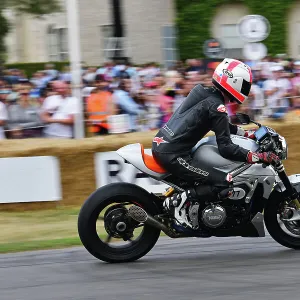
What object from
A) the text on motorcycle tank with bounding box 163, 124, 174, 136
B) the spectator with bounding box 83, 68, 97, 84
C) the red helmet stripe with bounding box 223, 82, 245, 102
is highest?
the red helmet stripe with bounding box 223, 82, 245, 102

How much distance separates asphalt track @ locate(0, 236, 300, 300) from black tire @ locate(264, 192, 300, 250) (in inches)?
3.3

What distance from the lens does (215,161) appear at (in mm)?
7211

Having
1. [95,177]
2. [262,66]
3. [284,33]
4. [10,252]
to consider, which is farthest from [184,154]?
[284,33]

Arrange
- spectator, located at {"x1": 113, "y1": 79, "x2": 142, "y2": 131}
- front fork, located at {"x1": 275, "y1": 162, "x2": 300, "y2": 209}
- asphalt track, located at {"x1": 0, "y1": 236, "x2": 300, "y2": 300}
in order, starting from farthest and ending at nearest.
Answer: spectator, located at {"x1": 113, "y1": 79, "x2": 142, "y2": 131}
front fork, located at {"x1": 275, "y1": 162, "x2": 300, "y2": 209}
asphalt track, located at {"x1": 0, "y1": 236, "x2": 300, "y2": 300}

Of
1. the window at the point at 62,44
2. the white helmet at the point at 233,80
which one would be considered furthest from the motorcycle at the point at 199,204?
the window at the point at 62,44

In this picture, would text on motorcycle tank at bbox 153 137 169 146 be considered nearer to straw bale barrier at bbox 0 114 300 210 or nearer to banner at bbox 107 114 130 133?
straw bale barrier at bbox 0 114 300 210

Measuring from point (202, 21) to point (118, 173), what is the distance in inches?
758

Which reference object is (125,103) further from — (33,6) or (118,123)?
(33,6)

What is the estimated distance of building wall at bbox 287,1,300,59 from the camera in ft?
96.2

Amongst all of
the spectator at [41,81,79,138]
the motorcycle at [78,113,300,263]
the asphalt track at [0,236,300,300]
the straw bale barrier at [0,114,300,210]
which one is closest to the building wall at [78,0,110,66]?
the spectator at [41,81,79,138]

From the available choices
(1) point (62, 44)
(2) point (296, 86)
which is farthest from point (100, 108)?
(1) point (62, 44)

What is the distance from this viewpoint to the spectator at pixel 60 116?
11.7m

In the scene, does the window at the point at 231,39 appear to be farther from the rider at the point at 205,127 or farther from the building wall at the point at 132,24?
the rider at the point at 205,127

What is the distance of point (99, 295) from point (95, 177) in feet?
15.5
